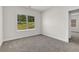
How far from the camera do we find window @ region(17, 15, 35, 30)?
17.1ft

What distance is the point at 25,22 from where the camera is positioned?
18.7 ft

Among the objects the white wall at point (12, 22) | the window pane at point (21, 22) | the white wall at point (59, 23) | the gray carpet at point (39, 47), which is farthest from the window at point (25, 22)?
the gray carpet at point (39, 47)

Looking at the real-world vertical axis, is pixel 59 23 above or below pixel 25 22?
below

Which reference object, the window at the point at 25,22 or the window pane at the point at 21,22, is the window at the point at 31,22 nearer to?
the window at the point at 25,22

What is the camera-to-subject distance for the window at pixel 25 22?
5199mm

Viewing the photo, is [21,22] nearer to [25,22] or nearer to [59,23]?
[25,22]

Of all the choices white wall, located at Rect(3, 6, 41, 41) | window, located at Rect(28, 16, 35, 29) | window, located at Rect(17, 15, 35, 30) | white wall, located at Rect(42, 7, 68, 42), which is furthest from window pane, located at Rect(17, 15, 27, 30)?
white wall, located at Rect(42, 7, 68, 42)

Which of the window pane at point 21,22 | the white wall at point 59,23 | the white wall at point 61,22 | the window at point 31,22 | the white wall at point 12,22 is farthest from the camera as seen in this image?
the window at point 31,22

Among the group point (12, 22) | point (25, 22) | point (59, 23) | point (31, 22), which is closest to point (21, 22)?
point (25, 22)

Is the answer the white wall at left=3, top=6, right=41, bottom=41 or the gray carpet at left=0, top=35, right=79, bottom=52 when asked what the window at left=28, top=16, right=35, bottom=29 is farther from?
the gray carpet at left=0, top=35, right=79, bottom=52

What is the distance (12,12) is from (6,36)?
1.61 m
